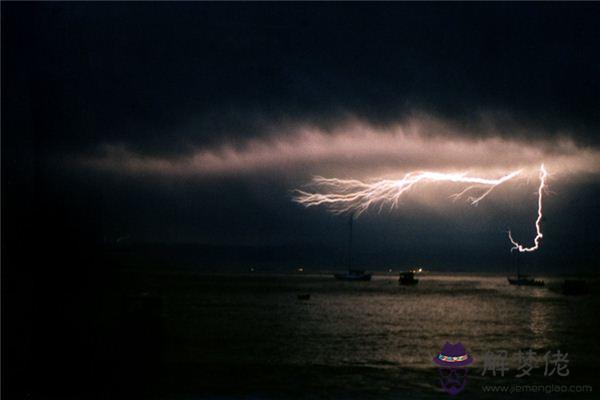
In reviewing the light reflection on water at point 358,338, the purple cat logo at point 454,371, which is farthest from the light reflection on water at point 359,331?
the purple cat logo at point 454,371

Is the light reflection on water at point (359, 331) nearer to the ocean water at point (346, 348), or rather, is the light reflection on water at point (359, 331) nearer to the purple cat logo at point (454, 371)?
the ocean water at point (346, 348)

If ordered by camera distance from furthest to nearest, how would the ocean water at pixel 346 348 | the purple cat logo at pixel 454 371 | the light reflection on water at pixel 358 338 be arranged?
the light reflection on water at pixel 358 338
the ocean water at pixel 346 348
the purple cat logo at pixel 454 371

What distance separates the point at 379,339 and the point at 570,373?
28.6 feet

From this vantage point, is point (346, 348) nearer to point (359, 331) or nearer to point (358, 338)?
point (358, 338)

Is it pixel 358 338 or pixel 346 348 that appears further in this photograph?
pixel 358 338

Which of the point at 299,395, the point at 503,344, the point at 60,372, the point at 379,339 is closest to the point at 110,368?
the point at 60,372

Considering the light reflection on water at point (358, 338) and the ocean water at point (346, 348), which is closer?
the ocean water at point (346, 348)

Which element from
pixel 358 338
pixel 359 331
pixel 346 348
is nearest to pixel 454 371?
pixel 346 348

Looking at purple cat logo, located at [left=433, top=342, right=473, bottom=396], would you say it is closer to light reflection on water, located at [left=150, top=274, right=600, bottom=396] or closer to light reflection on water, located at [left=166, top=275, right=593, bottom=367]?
light reflection on water, located at [left=150, top=274, right=600, bottom=396]

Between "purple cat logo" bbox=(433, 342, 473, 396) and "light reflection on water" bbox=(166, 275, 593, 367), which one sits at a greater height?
"purple cat logo" bbox=(433, 342, 473, 396)

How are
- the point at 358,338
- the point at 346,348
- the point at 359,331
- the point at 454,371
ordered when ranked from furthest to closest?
the point at 359,331 < the point at 358,338 < the point at 346,348 < the point at 454,371

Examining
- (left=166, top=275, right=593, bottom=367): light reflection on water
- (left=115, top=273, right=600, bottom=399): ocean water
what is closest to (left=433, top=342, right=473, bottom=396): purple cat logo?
(left=115, top=273, right=600, bottom=399): ocean water

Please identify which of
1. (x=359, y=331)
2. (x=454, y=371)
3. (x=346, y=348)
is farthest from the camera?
(x=359, y=331)

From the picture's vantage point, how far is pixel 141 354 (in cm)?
1944
